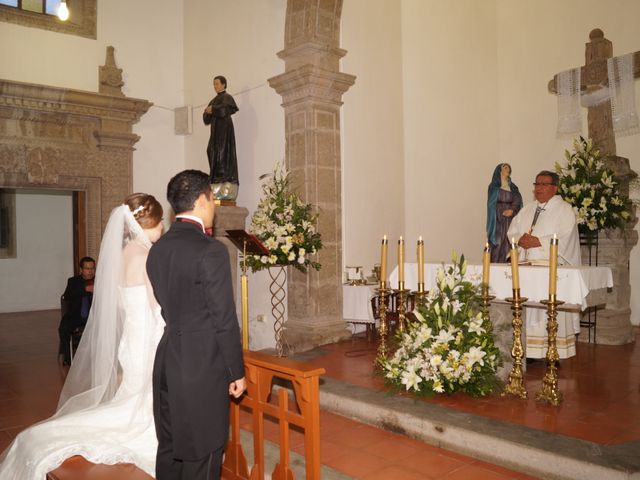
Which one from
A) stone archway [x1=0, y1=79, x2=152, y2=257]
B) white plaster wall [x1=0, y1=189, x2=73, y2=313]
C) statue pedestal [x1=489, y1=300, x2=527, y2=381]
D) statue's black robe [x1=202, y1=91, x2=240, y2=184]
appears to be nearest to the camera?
statue pedestal [x1=489, y1=300, x2=527, y2=381]

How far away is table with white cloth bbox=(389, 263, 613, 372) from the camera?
14.9ft

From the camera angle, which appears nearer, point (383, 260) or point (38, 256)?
point (383, 260)

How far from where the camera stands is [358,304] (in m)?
7.26

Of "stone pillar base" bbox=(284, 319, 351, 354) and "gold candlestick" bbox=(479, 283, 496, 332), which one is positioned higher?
A: "gold candlestick" bbox=(479, 283, 496, 332)

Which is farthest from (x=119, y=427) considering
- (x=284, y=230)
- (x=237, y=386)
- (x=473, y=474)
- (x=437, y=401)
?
(x=284, y=230)

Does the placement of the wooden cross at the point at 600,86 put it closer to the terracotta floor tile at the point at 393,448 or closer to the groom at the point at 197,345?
the terracotta floor tile at the point at 393,448

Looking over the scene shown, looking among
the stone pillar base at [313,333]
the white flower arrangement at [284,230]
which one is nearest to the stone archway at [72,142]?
the white flower arrangement at [284,230]

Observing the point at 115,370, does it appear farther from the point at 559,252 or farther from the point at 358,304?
the point at 559,252

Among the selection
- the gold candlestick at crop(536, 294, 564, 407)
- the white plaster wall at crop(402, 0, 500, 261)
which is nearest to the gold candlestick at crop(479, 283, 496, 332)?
the gold candlestick at crop(536, 294, 564, 407)

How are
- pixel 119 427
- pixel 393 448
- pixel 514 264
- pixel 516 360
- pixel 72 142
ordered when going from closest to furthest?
1. pixel 119 427
2. pixel 393 448
3. pixel 514 264
4. pixel 516 360
5. pixel 72 142

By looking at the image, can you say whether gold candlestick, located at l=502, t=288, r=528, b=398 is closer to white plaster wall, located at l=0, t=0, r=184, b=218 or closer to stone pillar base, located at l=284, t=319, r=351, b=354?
stone pillar base, located at l=284, t=319, r=351, b=354

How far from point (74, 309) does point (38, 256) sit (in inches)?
275

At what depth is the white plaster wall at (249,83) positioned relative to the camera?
7.81 metres

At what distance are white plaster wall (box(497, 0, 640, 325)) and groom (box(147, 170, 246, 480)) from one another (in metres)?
8.09
